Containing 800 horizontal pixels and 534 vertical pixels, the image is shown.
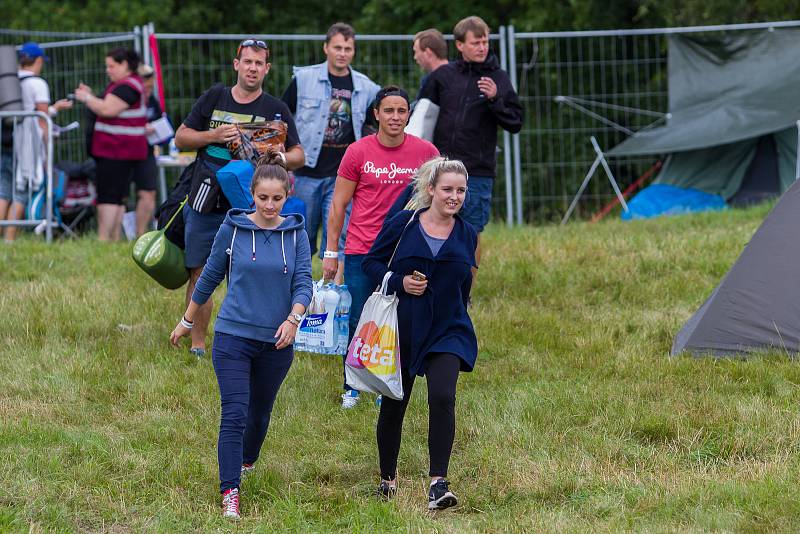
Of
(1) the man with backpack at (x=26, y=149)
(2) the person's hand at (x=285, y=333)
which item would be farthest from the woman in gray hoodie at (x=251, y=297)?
(1) the man with backpack at (x=26, y=149)

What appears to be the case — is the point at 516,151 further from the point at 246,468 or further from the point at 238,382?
the point at 238,382

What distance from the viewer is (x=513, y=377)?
8.09m

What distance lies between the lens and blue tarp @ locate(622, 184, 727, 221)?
1452 centimetres

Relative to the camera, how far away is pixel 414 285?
19.0ft

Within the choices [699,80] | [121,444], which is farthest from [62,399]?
[699,80]

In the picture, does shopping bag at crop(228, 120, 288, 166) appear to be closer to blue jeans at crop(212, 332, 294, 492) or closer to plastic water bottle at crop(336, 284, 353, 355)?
plastic water bottle at crop(336, 284, 353, 355)

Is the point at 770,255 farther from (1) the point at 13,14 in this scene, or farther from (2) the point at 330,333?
(1) the point at 13,14

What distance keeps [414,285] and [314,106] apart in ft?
9.27

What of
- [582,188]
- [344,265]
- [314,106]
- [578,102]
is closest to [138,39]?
[578,102]

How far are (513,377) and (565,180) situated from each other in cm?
717

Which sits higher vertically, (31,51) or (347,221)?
(31,51)

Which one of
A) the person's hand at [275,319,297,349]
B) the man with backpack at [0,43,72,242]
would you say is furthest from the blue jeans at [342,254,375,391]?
the man with backpack at [0,43,72,242]

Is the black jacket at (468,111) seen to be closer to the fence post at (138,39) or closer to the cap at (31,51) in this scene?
the cap at (31,51)

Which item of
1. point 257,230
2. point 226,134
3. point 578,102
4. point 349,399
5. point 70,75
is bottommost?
point 349,399
